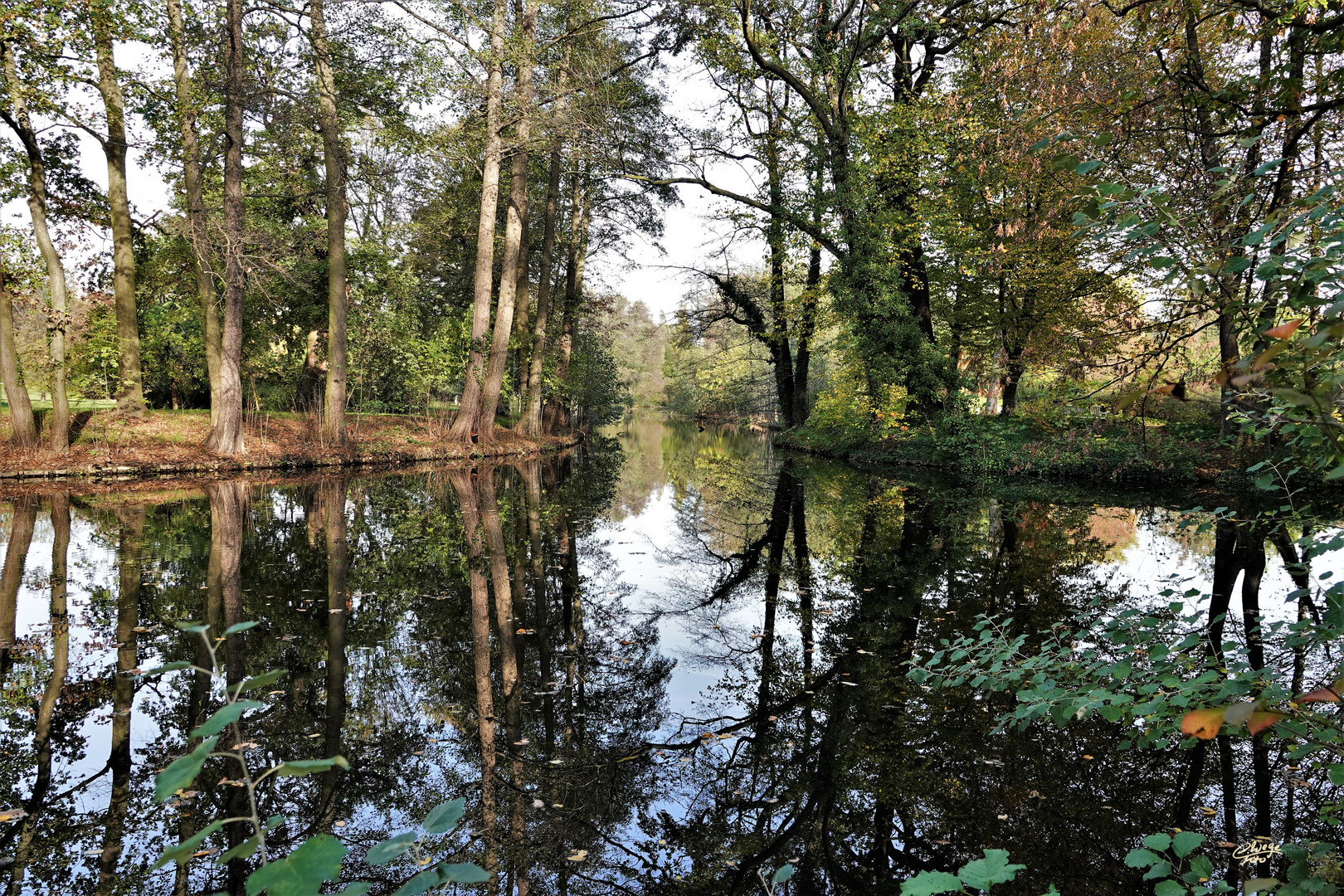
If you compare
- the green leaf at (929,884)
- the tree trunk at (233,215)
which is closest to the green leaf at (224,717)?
the green leaf at (929,884)

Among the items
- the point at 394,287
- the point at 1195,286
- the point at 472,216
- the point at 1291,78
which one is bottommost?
the point at 1195,286

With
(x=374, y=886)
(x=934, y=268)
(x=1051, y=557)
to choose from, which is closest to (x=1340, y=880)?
(x=374, y=886)

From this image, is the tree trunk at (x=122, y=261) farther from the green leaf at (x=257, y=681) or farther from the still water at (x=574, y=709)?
the green leaf at (x=257, y=681)

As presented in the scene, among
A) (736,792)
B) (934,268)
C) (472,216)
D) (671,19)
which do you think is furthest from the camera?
(472,216)

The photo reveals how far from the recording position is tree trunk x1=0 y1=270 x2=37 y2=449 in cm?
1202

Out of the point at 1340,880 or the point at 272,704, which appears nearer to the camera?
the point at 1340,880

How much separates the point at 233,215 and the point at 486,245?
213 inches

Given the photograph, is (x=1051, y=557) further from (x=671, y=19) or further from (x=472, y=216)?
(x=472, y=216)

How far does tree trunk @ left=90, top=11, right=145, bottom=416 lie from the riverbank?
17.3 meters

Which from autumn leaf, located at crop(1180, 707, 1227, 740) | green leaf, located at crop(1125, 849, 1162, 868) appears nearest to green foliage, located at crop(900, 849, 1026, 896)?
green leaf, located at crop(1125, 849, 1162, 868)

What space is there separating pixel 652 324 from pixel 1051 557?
63354 millimetres

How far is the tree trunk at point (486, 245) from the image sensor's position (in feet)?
50.4

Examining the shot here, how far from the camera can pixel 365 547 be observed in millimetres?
8016

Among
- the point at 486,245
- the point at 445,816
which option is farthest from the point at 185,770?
the point at 486,245
